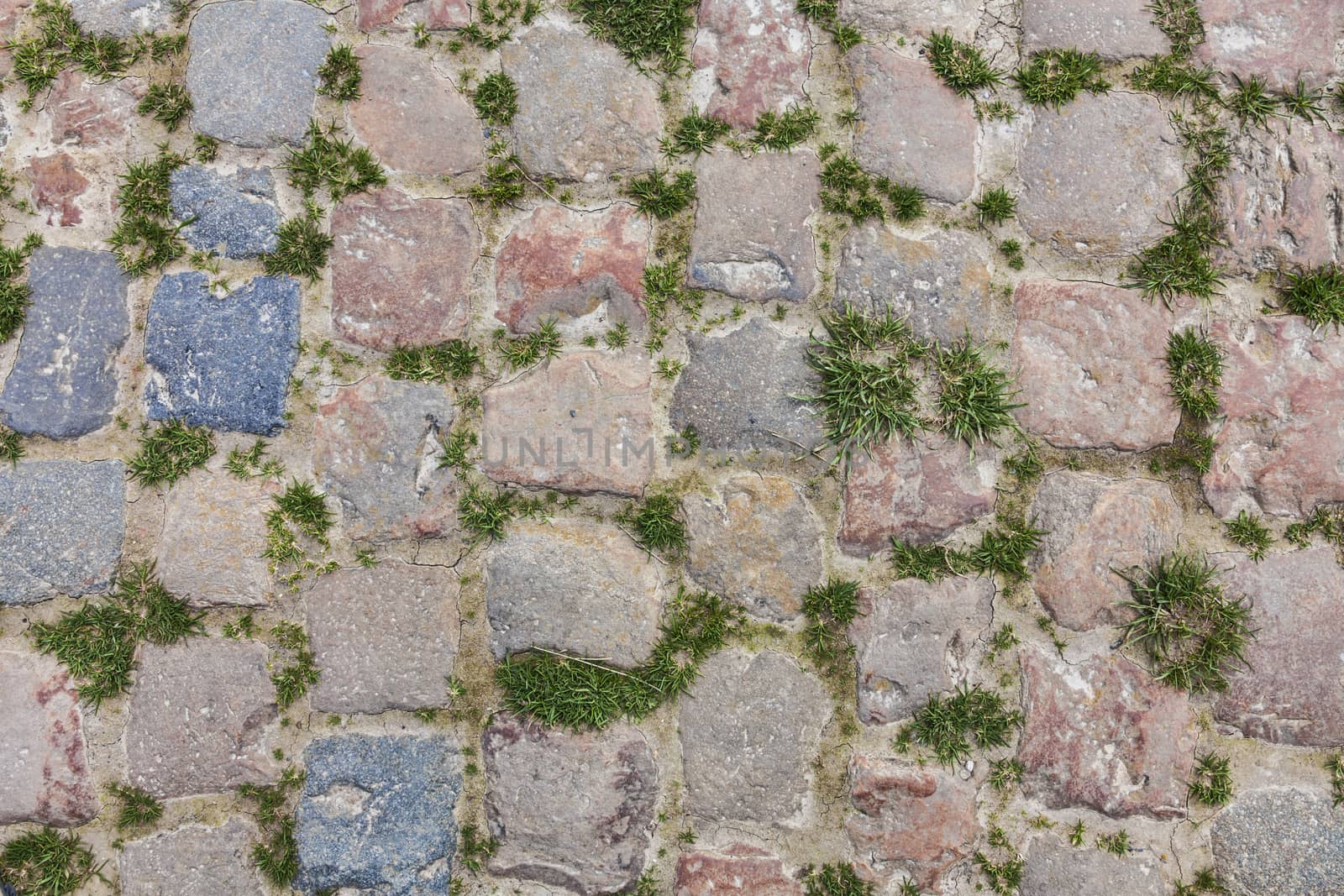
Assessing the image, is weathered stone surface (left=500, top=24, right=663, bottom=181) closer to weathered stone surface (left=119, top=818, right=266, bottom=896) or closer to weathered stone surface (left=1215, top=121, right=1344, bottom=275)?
weathered stone surface (left=1215, top=121, right=1344, bottom=275)

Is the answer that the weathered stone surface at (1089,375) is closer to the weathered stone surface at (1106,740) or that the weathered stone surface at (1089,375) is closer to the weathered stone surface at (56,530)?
the weathered stone surface at (1106,740)

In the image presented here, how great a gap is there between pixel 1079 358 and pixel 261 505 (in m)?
2.12

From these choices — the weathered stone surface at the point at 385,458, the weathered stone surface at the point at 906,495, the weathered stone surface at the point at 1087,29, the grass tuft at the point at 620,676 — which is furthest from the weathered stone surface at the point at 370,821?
the weathered stone surface at the point at 1087,29

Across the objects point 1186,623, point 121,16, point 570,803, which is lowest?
point 570,803

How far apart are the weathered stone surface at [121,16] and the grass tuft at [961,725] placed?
2.65 m

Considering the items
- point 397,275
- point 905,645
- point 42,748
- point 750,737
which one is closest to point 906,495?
point 905,645

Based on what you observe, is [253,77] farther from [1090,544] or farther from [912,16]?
[1090,544]

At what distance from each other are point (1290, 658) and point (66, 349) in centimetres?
319

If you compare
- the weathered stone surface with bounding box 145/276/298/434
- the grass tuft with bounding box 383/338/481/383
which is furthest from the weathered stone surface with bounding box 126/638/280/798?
the grass tuft with bounding box 383/338/481/383

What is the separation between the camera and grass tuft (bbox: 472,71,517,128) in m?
2.03

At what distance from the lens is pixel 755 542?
1988 millimetres

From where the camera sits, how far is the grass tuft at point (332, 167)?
2004mm

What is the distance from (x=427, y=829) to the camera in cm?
199

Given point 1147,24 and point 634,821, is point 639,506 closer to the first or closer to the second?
point 634,821
